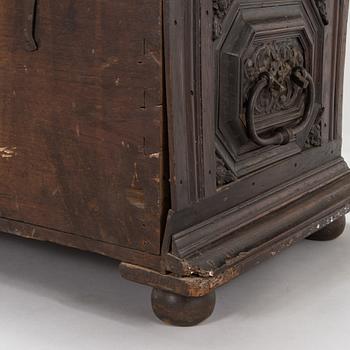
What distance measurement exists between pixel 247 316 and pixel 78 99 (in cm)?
60

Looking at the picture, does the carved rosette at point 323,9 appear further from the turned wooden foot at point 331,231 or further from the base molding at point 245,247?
the turned wooden foot at point 331,231

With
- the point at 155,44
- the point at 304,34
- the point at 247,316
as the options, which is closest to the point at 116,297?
the point at 247,316

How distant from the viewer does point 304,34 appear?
7.84 ft

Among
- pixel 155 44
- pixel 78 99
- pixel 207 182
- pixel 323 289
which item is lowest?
pixel 323 289

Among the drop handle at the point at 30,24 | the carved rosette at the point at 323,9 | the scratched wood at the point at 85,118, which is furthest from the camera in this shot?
the carved rosette at the point at 323,9

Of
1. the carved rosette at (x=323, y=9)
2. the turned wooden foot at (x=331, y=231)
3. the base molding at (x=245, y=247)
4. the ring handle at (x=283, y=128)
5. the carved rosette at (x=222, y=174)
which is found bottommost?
the turned wooden foot at (x=331, y=231)

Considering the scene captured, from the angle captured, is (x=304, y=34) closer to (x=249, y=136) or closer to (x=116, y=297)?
(x=249, y=136)

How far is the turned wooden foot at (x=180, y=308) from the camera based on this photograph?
204 centimetres

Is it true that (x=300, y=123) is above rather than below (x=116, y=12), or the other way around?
below

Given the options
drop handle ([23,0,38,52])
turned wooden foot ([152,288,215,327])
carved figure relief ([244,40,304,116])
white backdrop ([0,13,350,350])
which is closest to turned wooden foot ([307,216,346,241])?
white backdrop ([0,13,350,350])

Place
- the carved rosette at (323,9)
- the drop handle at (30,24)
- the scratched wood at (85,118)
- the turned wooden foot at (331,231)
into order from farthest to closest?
the turned wooden foot at (331,231)
the carved rosette at (323,9)
the drop handle at (30,24)
the scratched wood at (85,118)

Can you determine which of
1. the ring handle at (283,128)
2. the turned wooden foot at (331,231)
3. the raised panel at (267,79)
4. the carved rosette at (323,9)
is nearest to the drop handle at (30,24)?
the raised panel at (267,79)

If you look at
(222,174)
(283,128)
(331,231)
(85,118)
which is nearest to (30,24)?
(85,118)

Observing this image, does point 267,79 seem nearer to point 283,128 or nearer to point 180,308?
point 283,128
